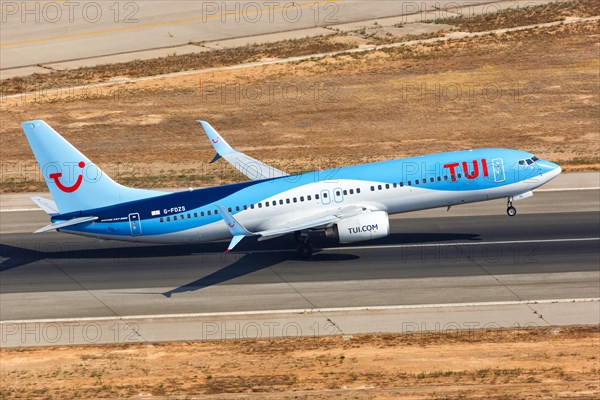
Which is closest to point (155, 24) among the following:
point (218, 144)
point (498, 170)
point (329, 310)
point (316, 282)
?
point (218, 144)

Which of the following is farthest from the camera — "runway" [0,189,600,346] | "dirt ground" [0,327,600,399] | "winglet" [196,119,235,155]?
"winglet" [196,119,235,155]

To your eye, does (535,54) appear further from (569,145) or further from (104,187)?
(104,187)

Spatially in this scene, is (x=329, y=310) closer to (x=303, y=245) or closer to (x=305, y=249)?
(x=305, y=249)

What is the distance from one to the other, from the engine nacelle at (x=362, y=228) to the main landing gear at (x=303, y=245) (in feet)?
9.89

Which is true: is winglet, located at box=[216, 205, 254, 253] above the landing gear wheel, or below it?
above

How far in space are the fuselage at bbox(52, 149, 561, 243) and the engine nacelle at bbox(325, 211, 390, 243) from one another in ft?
5.68

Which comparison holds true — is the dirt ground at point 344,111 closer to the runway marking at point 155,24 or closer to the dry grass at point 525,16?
the dry grass at point 525,16

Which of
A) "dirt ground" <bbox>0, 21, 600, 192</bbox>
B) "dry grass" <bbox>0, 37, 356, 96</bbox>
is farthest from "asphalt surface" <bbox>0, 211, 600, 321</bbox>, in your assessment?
"dry grass" <bbox>0, 37, 356, 96</bbox>

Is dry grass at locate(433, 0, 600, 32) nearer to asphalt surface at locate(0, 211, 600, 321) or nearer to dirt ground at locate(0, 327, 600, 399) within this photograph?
asphalt surface at locate(0, 211, 600, 321)

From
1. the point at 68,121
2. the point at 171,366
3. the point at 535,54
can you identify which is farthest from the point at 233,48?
the point at 171,366

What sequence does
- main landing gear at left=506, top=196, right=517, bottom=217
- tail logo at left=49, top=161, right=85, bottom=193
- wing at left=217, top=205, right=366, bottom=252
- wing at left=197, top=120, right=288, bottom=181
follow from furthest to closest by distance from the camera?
wing at left=197, top=120, right=288, bottom=181, main landing gear at left=506, top=196, right=517, bottom=217, tail logo at left=49, top=161, right=85, bottom=193, wing at left=217, top=205, right=366, bottom=252

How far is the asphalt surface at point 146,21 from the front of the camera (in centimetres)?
10119

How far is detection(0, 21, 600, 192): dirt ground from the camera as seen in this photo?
7856 cm

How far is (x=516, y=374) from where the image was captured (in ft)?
150
